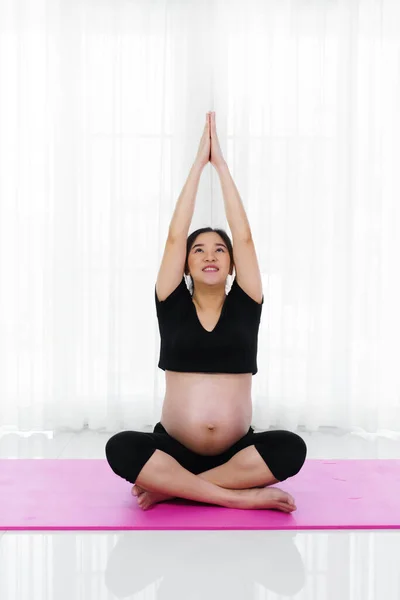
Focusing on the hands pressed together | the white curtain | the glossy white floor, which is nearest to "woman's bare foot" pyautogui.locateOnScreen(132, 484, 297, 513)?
the glossy white floor

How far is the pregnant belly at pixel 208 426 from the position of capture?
8.36 ft

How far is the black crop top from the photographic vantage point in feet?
8.45

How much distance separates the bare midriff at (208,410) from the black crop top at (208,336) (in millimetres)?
39

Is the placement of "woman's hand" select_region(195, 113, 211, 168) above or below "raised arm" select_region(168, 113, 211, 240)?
above

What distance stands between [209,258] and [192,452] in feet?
2.26

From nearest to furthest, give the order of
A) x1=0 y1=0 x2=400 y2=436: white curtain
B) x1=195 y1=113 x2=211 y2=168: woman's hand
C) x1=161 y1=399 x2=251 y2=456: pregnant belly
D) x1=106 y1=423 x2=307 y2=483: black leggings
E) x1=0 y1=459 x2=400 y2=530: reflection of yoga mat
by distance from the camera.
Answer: x1=0 y1=459 x2=400 y2=530: reflection of yoga mat < x1=106 y1=423 x2=307 y2=483: black leggings < x1=161 y1=399 x2=251 y2=456: pregnant belly < x1=195 y1=113 x2=211 y2=168: woman's hand < x1=0 y1=0 x2=400 y2=436: white curtain

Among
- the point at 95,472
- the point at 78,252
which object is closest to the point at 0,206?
the point at 78,252

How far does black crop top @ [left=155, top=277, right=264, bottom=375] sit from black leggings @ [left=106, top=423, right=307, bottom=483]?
0.84 feet

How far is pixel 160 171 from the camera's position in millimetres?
4008

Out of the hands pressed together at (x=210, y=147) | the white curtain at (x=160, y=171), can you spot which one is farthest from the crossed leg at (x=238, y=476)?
the white curtain at (x=160, y=171)

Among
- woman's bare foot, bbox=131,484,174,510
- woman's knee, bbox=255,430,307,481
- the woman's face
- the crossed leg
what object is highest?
the woman's face

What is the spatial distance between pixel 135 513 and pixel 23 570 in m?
0.50

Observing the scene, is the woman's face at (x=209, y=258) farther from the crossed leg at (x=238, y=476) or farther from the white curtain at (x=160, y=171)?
the white curtain at (x=160, y=171)

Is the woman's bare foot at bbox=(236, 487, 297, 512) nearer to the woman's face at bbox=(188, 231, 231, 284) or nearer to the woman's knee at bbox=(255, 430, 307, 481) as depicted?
the woman's knee at bbox=(255, 430, 307, 481)
